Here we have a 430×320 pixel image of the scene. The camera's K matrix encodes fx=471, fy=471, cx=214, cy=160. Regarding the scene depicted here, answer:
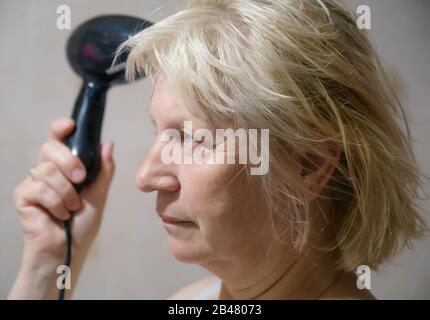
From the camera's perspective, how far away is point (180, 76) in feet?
1.87

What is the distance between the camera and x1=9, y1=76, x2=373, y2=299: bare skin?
0.58m

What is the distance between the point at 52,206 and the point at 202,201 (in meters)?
0.30

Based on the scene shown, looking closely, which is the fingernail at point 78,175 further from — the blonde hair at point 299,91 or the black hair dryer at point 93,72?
the blonde hair at point 299,91

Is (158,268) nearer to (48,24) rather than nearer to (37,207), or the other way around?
(37,207)

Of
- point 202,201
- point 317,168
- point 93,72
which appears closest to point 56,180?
point 93,72

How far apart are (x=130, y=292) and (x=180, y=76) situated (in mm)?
599

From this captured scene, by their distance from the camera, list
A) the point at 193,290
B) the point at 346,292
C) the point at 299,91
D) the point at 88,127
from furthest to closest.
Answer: the point at 193,290, the point at 88,127, the point at 346,292, the point at 299,91

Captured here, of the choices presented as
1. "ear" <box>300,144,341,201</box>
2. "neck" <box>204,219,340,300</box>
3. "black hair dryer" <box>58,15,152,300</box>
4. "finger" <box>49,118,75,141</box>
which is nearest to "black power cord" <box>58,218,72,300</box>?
"black hair dryer" <box>58,15,152,300</box>

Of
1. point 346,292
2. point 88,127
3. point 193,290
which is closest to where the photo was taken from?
point 346,292

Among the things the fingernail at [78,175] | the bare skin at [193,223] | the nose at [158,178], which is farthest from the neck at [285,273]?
the fingernail at [78,175]

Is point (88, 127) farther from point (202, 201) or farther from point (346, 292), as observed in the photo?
point (346, 292)

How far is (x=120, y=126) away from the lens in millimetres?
962
